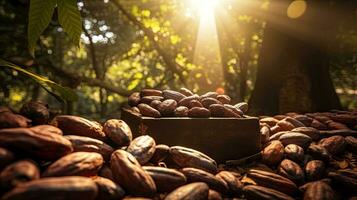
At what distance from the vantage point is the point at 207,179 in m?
1.59

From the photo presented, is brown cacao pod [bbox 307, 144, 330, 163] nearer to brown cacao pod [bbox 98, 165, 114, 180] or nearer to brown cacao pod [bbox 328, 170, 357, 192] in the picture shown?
brown cacao pod [bbox 328, 170, 357, 192]

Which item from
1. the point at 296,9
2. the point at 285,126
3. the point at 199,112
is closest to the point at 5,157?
the point at 199,112

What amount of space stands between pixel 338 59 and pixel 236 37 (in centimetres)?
247

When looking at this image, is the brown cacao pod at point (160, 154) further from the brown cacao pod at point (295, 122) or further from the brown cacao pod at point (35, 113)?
the brown cacao pod at point (295, 122)

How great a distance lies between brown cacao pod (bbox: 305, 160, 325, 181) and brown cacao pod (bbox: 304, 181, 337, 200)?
0.16m

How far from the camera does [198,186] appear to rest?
1469 mm

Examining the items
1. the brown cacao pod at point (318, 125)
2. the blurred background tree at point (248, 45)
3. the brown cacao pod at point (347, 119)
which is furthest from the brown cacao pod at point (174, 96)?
the blurred background tree at point (248, 45)

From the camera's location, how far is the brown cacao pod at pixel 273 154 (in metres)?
2.00

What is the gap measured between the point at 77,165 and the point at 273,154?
1267mm

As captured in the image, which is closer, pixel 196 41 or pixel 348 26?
pixel 348 26

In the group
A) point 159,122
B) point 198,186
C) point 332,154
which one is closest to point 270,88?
point 332,154

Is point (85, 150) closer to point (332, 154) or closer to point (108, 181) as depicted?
point (108, 181)

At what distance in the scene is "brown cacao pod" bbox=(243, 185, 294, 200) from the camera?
5.04ft

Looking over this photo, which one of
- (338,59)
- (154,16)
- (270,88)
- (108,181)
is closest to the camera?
(108,181)
